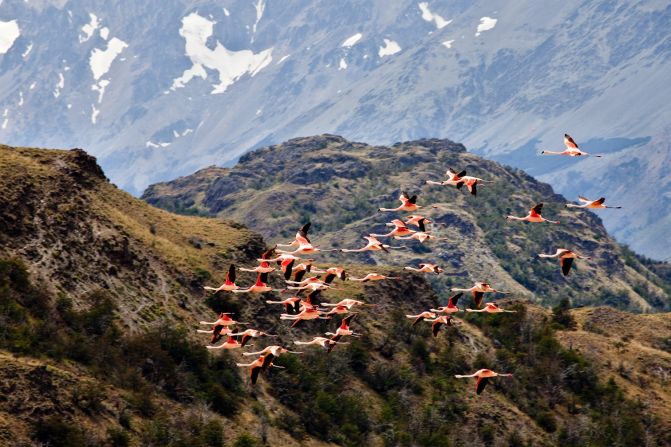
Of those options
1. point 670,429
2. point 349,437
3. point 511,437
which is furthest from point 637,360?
point 349,437

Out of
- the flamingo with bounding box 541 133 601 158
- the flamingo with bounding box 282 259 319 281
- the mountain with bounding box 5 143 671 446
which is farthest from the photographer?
the mountain with bounding box 5 143 671 446

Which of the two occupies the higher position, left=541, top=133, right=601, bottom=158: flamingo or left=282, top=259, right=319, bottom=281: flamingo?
left=282, top=259, right=319, bottom=281: flamingo

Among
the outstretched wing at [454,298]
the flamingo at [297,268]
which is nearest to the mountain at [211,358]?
the flamingo at [297,268]

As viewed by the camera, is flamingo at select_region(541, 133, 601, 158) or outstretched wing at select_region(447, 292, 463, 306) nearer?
flamingo at select_region(541, 133, 601, 158)

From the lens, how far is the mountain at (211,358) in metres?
125

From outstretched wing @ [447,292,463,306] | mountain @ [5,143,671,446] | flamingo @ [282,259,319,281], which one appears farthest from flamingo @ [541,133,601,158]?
mountain @ [5,143,671,446]

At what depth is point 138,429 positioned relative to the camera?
407 ft

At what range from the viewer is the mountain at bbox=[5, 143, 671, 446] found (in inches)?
4928

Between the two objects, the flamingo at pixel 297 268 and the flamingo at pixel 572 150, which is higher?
the flamingo at pixel 297 268

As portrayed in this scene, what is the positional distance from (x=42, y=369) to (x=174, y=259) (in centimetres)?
4861

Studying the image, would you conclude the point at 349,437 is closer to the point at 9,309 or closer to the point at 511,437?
the point at 511,437

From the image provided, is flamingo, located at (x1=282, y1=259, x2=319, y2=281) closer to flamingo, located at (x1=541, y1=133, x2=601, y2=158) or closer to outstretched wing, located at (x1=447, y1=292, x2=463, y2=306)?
outstretched wing, located at (x1=447, y1=292, x2=463, y2=306)

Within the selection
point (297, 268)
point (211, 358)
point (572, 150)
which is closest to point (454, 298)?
point (297, 268)

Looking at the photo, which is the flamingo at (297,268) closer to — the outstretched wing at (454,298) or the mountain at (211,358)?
the outstretched wing at (454,298)
